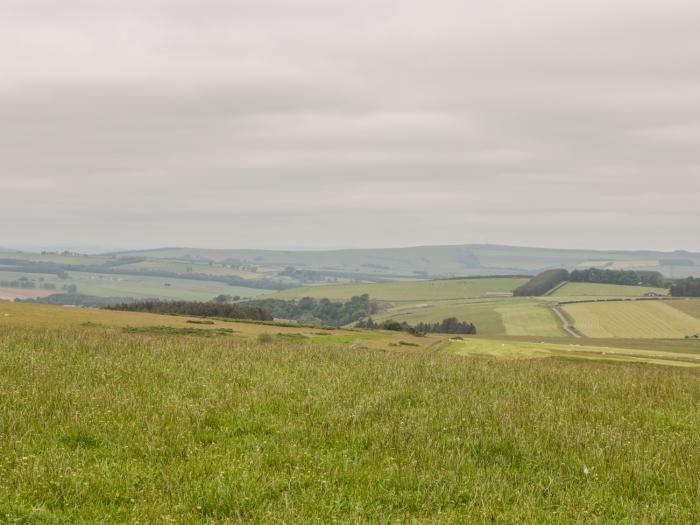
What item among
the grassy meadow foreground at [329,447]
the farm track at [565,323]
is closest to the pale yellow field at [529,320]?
the farm track at [565,323]

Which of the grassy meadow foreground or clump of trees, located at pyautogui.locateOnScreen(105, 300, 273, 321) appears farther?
clump of trees, located at pyautogui.locateOnScreen(105, 300, 273, 321)

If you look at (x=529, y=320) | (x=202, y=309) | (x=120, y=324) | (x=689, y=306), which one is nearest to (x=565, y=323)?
(x=529, y=320)

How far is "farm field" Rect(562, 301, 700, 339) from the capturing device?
123m

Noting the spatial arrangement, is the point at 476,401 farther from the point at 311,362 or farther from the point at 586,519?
the point at 311,362

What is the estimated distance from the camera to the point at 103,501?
6973 millimetres

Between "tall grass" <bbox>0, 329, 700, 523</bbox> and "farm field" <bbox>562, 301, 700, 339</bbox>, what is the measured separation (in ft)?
384

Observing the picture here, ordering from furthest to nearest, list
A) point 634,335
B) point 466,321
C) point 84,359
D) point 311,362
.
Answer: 1. point 466,321
2. point 634,335
3. point 311,362
4. point 84,359

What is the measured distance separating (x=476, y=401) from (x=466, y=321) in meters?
153

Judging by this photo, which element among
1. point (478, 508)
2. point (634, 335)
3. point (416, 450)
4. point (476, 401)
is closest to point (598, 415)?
point (476, 401)

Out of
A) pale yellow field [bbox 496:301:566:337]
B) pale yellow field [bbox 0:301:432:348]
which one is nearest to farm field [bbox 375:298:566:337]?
pale yellow field [bbox 496:301:566:337]

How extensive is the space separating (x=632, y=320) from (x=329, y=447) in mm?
147248

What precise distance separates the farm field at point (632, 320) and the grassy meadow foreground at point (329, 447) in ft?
383

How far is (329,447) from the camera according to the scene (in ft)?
30.7

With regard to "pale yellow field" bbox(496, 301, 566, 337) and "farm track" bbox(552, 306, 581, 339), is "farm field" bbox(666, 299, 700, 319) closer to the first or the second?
"farm track" bbox(552, 306, 581, 339)
